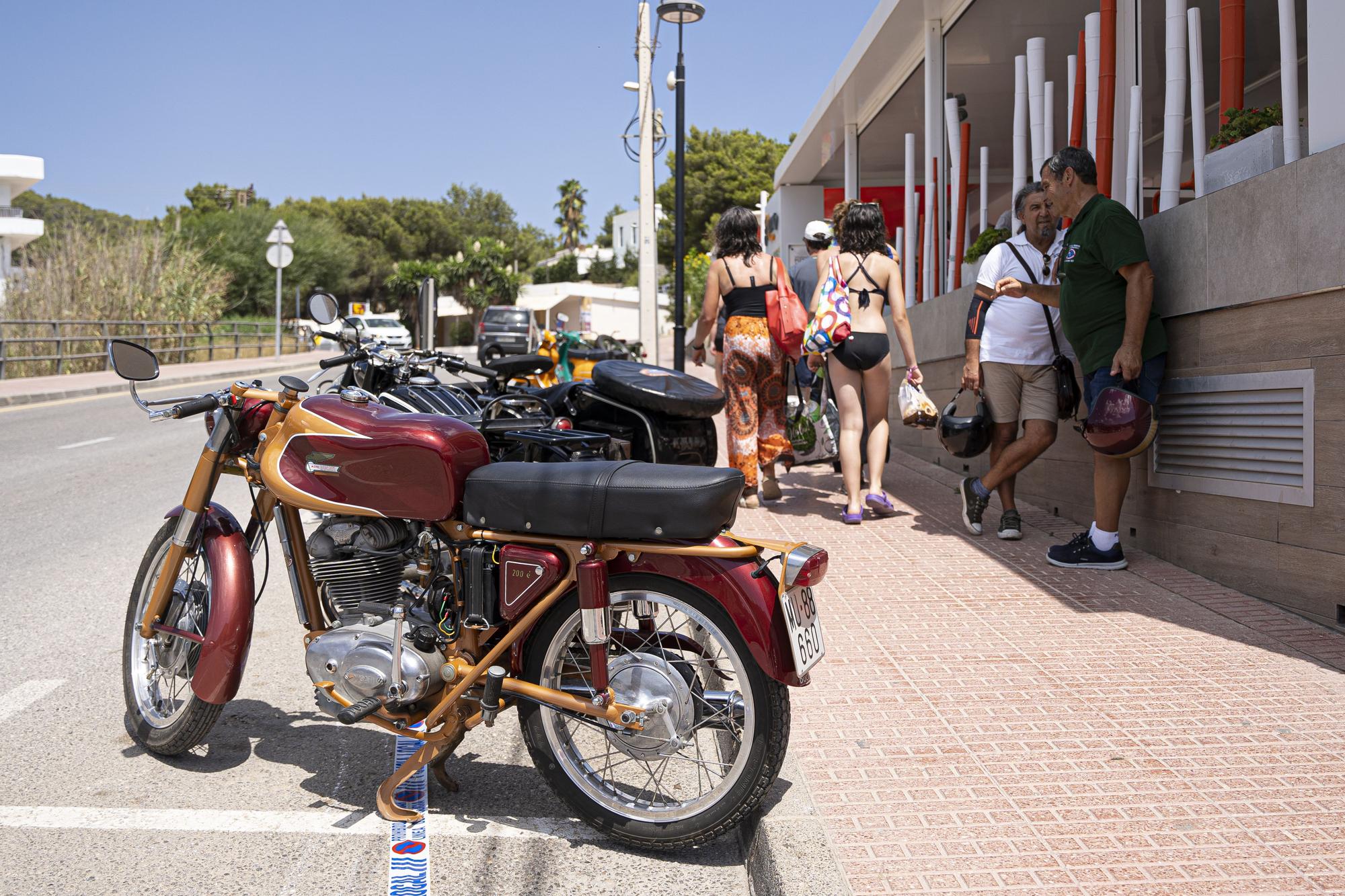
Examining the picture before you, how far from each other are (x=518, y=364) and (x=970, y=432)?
9.43ft

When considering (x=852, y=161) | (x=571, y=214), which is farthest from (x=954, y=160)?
(x=571, y=214)

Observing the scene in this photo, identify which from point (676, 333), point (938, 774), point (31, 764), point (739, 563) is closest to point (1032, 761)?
point (938, 774)

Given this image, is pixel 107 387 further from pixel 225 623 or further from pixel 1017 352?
pixel 225 623

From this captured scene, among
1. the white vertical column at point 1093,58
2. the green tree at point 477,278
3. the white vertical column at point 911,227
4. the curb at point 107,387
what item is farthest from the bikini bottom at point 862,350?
the green tree at point 477,278

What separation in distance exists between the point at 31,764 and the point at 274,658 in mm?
1312

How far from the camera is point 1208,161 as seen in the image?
5496 millimetres

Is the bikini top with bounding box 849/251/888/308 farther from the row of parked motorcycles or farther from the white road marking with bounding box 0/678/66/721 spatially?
the white road marking with bounding box 0/678/66/721

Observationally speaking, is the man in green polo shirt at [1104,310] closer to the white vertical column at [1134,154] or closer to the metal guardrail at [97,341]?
the white vertical column at [1134,154]

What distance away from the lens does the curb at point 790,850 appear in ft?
8.49

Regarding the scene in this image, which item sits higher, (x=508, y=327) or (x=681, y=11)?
(x=681, y=11)

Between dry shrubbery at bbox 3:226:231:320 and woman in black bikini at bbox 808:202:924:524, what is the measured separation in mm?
22822

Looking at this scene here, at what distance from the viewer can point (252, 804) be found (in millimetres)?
3287

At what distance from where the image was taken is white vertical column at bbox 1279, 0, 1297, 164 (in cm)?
499

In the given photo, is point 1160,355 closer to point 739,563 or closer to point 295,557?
point 739,563
